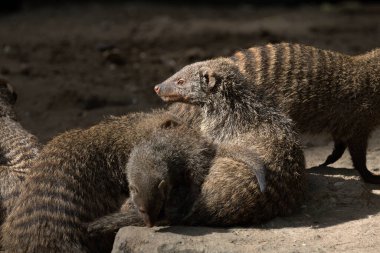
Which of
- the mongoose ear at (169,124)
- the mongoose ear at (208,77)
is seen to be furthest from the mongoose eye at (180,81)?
the mongoose ear at (169,124)

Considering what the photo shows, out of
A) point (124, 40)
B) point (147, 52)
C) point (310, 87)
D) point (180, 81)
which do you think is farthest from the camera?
point (124, 40)

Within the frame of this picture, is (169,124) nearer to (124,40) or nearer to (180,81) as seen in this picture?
(180,81)

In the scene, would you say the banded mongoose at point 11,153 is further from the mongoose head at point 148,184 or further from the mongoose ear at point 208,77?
the mongoose ear at point 208,77

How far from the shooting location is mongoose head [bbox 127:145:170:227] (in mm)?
2982

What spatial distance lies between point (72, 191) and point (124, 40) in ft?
15.6

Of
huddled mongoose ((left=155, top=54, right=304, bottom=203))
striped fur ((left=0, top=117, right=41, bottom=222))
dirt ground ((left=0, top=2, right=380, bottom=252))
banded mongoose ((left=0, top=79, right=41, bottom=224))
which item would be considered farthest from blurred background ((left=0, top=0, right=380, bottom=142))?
huddled mongoose ((left=155, top=54, right=304, bottom=203))

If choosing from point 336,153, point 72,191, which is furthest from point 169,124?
point 336,153

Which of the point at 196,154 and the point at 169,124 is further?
the point at 169,124

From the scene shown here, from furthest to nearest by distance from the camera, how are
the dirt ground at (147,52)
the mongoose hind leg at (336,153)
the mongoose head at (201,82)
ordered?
the mongoose hind leg at (336,153), the mongoose head at (201,82), the dirt ground at (147,52)

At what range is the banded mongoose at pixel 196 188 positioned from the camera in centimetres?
302

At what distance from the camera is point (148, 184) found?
3.02 m

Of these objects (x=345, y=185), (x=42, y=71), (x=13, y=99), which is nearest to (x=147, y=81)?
(x=42, y=71)

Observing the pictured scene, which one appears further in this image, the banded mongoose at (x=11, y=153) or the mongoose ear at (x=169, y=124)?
the mongoose ear at (x=169, y=124)

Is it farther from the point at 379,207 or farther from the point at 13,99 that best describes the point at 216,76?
the point at 13,99
